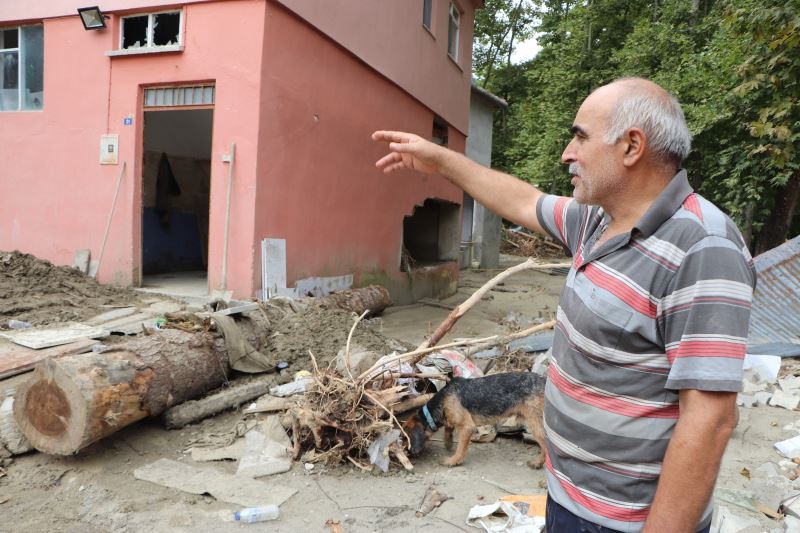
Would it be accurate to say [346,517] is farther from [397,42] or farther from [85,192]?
[397,42]

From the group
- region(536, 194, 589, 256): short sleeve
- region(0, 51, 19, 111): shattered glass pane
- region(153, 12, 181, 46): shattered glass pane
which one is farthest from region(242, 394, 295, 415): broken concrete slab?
region(0, 51, 19, 111): shattered glass pane

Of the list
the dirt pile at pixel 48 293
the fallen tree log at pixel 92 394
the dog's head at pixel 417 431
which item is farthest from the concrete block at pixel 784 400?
the dirt pile at pixel 48 293

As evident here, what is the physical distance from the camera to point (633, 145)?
1.36 meters

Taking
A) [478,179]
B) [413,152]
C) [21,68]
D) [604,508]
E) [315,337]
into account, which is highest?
[21,68]

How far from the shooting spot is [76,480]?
3715 mm

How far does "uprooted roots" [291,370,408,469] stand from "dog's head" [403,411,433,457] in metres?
0.12

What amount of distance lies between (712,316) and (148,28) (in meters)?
8.77

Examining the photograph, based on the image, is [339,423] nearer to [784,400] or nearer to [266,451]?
[266,451]

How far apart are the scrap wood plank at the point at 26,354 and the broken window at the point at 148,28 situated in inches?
191

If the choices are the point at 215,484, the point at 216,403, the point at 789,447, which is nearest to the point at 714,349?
the point at 215,484

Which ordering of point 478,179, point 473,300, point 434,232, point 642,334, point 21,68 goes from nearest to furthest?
point 642,334
point 478,179
point 473,300
point 21,68
point 434,232

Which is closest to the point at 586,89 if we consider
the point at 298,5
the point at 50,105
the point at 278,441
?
the point at 298,5

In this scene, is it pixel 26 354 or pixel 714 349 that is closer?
pixel 714 349

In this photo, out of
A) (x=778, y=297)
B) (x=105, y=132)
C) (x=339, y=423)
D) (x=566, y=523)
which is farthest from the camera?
(x=105, y=132)
